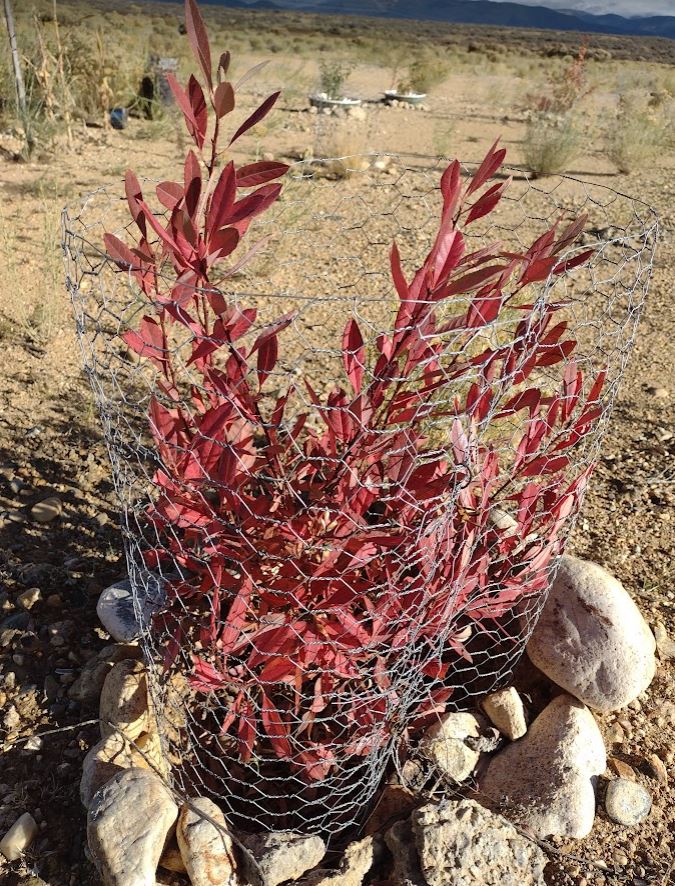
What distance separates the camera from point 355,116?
337 inches

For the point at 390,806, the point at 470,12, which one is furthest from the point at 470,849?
the point at 470,12

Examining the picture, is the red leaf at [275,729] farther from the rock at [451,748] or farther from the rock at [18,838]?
the rock at [18,838]

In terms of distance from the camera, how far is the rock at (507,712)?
1600mm

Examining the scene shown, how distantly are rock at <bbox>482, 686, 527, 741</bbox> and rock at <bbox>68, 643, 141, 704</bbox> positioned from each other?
801mm

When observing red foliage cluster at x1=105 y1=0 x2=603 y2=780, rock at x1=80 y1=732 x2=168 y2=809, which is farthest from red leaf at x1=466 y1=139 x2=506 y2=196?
rock at x1=80 y1=732 x2=168 y2=809

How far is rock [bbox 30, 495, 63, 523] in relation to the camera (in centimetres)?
215

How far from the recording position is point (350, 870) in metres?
1.33

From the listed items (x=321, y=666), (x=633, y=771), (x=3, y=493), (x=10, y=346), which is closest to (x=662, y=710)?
(x=633, y=771)

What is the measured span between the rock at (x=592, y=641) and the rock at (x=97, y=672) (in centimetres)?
93

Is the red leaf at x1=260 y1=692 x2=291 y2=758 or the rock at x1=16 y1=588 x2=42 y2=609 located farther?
the rock at x1=16 y1=588 x2=42 y2=609

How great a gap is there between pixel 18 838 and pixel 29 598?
0.61m

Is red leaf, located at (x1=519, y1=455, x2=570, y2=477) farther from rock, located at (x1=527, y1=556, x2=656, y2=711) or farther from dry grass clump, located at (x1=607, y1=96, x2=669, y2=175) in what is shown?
dry grass clump, located at (x1=607, y1=96, x2=669, y2=175)

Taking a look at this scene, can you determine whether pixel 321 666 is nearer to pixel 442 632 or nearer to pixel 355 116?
pixel 442 632

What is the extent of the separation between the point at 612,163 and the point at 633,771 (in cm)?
694
